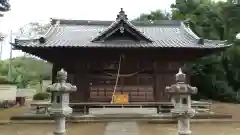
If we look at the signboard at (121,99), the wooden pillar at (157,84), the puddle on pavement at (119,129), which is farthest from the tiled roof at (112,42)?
the puddle on pavement at (119,129)

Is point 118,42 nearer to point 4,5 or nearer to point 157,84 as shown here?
point 157,84

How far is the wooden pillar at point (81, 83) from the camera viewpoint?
20.4 metres

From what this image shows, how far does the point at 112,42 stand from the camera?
20594 mm

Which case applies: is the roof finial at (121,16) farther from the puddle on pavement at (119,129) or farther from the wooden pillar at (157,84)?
the puddle on pavement at (119,129)

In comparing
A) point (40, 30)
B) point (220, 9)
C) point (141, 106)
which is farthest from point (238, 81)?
point (40, 30)

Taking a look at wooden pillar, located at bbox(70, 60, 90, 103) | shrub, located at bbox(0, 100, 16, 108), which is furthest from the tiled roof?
shrub, located at bbox(0, 100, 16, 108)

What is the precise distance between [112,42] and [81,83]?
3271 mm

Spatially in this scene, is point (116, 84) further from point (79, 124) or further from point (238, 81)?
point (238, 81)

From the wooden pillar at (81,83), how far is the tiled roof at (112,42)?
1527mm

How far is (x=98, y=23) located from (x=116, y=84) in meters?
7.30

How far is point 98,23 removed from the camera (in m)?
25.8

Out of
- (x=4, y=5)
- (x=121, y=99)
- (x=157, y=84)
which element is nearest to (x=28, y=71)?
(x=4, y=5)

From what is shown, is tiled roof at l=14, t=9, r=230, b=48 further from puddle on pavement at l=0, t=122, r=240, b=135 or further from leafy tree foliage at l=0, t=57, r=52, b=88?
leafy tree foliage at l=0, t=57, r=52, b=88

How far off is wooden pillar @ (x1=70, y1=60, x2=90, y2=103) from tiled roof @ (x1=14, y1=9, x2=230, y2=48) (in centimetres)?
153
